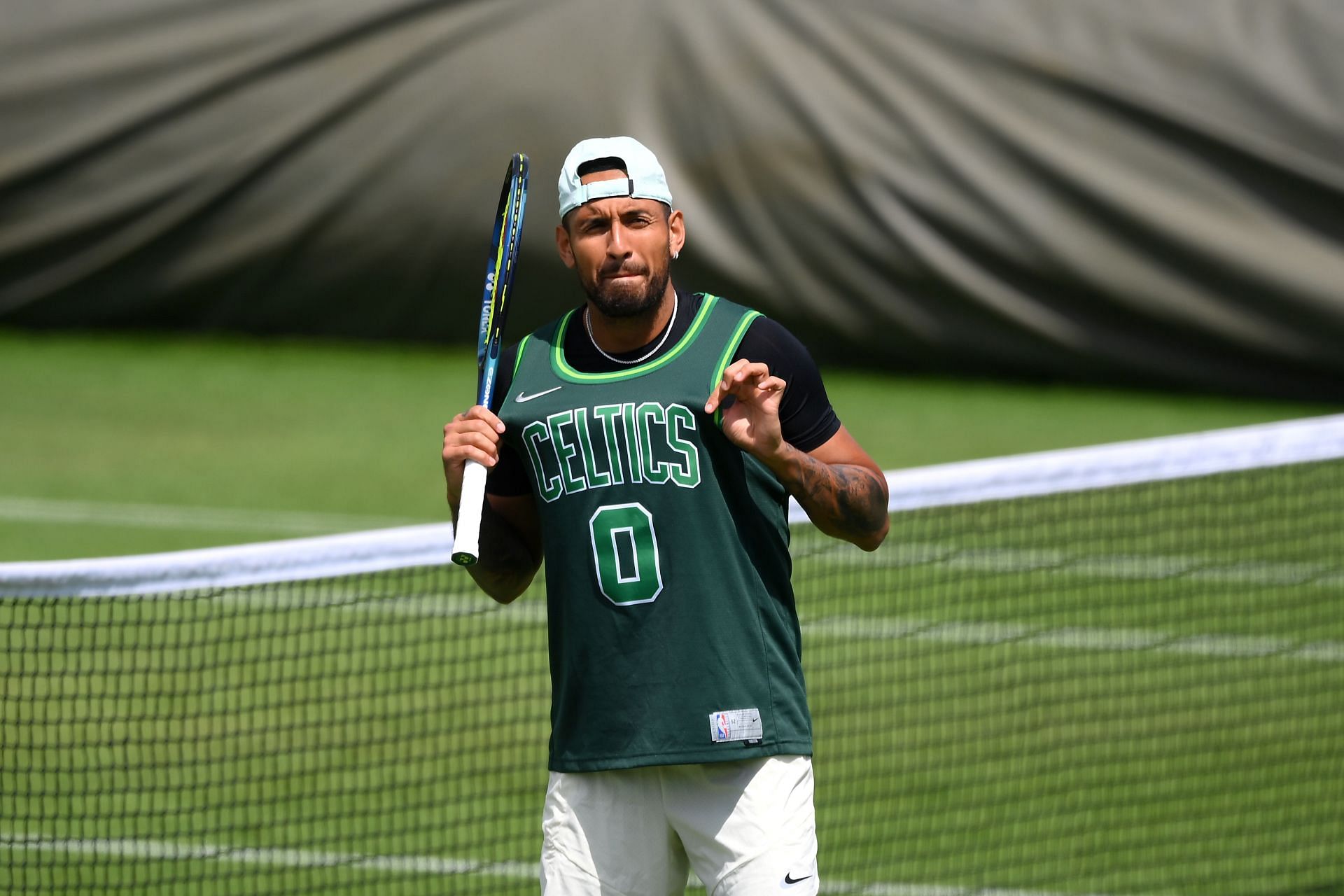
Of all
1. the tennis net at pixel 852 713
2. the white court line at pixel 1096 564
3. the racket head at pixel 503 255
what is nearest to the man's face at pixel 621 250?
the racket head at pixel 503 255

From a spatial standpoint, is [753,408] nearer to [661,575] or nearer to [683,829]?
[661,575]

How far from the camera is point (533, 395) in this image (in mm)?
4109

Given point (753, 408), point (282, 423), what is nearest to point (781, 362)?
point (753, 408)

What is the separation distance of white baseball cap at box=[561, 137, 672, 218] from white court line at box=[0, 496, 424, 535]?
7.24 meters

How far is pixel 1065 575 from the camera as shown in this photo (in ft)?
33.2

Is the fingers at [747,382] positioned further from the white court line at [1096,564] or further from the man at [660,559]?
the white court line at [1096,564]

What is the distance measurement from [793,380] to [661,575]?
55cm

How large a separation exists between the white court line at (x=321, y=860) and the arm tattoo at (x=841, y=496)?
2.58m

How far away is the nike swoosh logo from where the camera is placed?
409cm

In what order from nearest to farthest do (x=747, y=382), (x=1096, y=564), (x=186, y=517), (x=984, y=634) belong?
1. (x=747, y=382)
2. (x=984, y=634)
3. (x=1096, y=564)
4. (x=186, y=517)

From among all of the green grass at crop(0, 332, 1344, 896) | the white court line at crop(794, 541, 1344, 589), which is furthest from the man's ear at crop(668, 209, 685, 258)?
the white court line at crop(794, 541, 1344, 589)

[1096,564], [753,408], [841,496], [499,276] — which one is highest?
[1096,564]

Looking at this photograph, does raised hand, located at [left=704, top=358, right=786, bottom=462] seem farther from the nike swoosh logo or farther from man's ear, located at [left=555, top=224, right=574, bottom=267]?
man's ear, located at [left=555, top=224, right=574, bottom=267]

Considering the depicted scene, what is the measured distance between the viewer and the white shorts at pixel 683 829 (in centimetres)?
394
